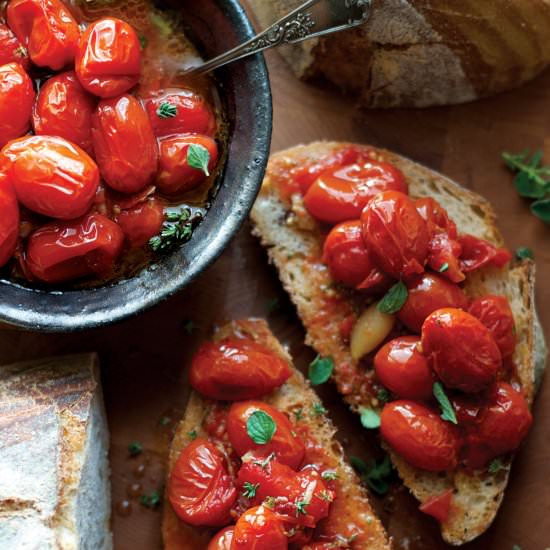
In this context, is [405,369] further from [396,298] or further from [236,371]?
[236,371]

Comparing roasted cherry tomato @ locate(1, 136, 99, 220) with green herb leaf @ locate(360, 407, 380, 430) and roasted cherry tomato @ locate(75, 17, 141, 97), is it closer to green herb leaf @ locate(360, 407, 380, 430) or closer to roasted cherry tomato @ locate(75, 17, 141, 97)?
roasted cherry tomato @ locate(75, 17, 141, 97)

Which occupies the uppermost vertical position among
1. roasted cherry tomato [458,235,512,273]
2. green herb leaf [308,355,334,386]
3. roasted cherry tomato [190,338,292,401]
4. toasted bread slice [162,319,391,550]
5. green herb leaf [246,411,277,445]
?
roasted cherry tomato [458,235,512,273]

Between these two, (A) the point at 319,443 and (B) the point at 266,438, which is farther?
(A) the point at 319,443

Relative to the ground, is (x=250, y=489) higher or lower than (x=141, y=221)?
lower

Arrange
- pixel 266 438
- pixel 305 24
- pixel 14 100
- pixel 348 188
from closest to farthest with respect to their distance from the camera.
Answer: pixel 14 100, pixel 305 24, pixel 266 438, pixel 348 188

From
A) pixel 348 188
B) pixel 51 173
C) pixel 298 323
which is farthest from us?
pixel 298 323

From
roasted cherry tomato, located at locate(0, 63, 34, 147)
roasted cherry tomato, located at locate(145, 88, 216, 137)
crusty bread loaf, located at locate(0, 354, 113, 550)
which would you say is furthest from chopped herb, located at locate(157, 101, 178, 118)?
crusty bread loaf, located at locate(0, 354, 113, 550)

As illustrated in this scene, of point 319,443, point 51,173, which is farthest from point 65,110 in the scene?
point 319,443

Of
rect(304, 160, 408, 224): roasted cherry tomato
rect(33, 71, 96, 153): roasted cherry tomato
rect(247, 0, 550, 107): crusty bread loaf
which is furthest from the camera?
rect(304, 160, 408, 224): roasted cherry tomato
